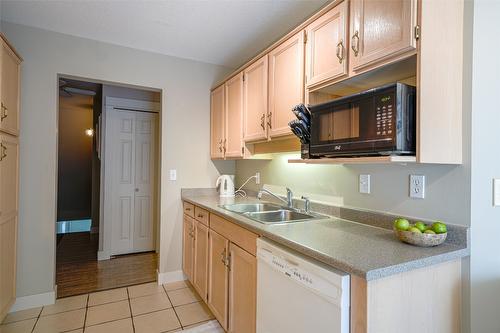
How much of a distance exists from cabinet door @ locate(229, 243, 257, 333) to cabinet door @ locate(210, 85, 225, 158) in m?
1.33

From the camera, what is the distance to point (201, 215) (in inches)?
94.7

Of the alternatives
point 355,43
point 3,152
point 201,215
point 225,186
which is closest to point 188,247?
point 201,215

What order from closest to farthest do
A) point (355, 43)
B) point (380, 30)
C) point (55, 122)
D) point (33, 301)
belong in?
point (380, 30), point (355, 43), point (33, 301), point (55, 122)

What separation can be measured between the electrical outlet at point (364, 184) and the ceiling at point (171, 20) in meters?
1.27

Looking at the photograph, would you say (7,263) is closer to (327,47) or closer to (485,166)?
(327,47)

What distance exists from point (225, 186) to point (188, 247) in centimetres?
73

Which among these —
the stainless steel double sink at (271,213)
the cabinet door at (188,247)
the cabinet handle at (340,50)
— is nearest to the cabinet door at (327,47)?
the cabinet handle at (340,50)

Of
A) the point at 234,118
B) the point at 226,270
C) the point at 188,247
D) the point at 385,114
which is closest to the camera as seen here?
the point at 385,114

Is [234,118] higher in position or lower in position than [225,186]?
higher

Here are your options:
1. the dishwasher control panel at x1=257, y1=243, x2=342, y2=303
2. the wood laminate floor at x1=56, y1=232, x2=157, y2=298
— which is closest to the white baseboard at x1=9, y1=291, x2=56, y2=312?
the wood laminate floor at x1=56, y1=232, x2=157, y2=298

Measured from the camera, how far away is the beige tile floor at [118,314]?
2041mm

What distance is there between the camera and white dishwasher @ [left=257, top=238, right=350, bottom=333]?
995mm

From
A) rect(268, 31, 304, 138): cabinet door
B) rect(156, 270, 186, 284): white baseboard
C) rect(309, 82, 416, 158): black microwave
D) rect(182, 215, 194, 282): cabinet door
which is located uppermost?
rect(268, 31, 304, 138): cabinet door

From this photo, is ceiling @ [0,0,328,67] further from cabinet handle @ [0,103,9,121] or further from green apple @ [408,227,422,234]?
green apple @ [408,227,422,234]
